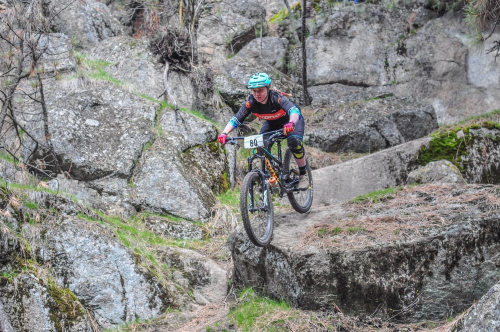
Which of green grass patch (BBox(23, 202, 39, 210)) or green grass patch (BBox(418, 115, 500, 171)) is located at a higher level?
green grass patch (BBox(23, 202, 39, 210))

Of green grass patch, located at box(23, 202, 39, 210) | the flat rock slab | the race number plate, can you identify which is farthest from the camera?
green grass patch, located at box(23, 202, 39, 210)

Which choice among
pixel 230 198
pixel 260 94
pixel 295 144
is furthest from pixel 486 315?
pixel 230 198

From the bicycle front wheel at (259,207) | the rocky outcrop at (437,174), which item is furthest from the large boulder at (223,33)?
the bicycle front wheel at (259,207)

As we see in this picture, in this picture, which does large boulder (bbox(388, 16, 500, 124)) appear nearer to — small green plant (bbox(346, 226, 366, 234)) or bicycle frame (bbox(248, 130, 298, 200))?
bicycle frame (bbox(248, 130, 298, 200))

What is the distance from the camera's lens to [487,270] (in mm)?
5586

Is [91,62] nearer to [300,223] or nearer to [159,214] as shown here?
[159,214]

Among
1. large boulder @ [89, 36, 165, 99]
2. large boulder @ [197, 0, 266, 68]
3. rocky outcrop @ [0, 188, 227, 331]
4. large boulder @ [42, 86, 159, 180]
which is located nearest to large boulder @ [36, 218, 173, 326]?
rocky outcrop @ [0, 188, 227, 331]

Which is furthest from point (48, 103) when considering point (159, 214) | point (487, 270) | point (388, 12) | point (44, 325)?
point (388, 12)

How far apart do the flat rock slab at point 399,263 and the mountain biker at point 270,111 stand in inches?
58.6

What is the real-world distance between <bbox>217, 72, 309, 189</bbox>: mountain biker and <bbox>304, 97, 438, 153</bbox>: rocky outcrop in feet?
20.9

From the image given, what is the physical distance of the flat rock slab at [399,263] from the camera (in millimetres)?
5598

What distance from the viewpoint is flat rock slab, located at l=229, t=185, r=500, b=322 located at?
18.4 ft

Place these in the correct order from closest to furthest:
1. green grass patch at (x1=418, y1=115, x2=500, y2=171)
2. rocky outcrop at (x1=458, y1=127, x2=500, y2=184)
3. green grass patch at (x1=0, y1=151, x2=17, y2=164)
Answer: green grass patch at (x1=0, y1=151, x2=17, y2=164)
rocky outcrop at (x1=458, y1=127, x2=500, y2=184)
green grass patch at (x1=418, y1=115, x2=500, y2=171)

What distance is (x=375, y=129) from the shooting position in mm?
13922
